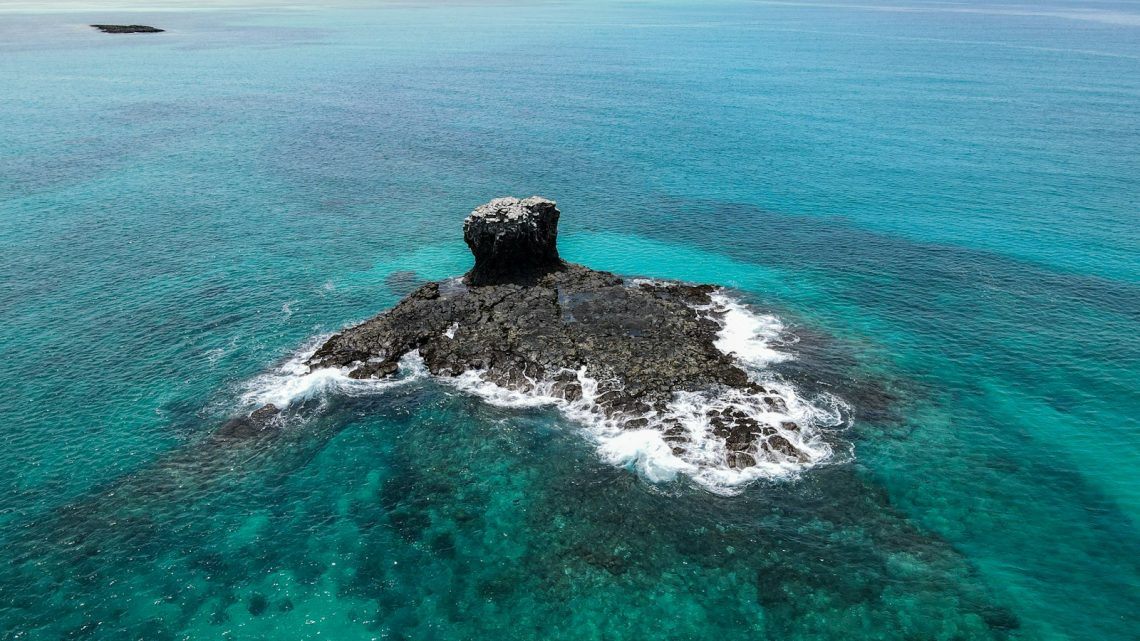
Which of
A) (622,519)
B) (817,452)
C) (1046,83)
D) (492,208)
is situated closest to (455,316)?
(492,208)

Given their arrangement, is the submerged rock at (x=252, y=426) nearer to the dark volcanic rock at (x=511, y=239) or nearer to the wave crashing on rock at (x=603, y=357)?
the wave crashing on rock at (x=603, y=357)

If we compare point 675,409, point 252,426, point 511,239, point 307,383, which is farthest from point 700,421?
point 252,426

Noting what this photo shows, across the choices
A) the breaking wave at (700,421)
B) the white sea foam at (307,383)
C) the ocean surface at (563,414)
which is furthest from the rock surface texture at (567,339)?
the ocean surface at (563,414)

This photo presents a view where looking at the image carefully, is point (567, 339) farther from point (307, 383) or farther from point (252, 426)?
point (252, 426)

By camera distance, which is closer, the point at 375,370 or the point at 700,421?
the point at 700,421

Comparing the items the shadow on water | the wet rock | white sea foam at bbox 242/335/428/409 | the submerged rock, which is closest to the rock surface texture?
the wet rock

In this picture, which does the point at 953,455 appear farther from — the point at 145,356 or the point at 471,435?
the point at 145,356
